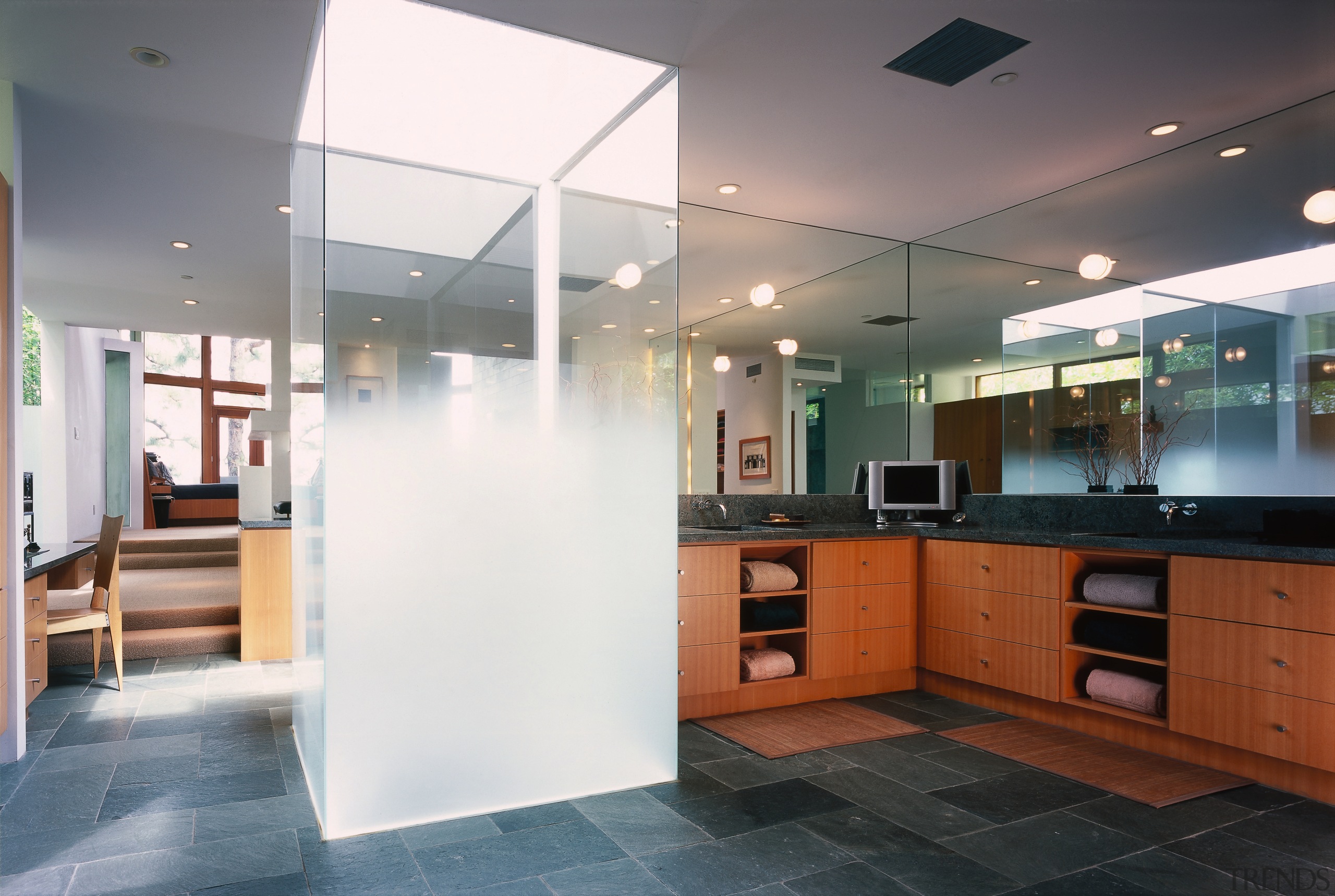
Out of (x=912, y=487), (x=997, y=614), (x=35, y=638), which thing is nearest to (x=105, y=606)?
(x=35, y=638)

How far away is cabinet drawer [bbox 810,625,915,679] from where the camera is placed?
160 inches

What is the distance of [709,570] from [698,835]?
54.5 inches

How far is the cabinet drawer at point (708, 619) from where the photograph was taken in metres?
3.70

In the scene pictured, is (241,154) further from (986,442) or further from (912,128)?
(986,442)

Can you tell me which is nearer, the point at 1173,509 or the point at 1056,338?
the point at 1173,509

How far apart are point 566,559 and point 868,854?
52.9 inches

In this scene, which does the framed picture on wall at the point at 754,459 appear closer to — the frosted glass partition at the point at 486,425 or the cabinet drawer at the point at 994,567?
the cabinet drawer at the point at 994,567

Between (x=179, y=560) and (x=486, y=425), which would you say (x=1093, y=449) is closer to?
(x=486, y=425)

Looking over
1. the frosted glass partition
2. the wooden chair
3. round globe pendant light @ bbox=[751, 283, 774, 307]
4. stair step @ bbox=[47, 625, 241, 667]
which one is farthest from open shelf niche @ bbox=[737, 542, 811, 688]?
stair step @ bbox=[47, 625, 241, 667]

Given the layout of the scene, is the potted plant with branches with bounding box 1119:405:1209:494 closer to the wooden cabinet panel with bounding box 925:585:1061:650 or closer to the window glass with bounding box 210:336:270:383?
the wooden cabinet panel with bounding box 925:585:1061:650

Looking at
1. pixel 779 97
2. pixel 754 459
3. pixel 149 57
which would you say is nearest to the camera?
pixel 149 57

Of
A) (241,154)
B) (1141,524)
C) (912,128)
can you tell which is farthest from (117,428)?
(1141,524)

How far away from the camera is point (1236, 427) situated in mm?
3607

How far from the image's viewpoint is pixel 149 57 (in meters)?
2.98
